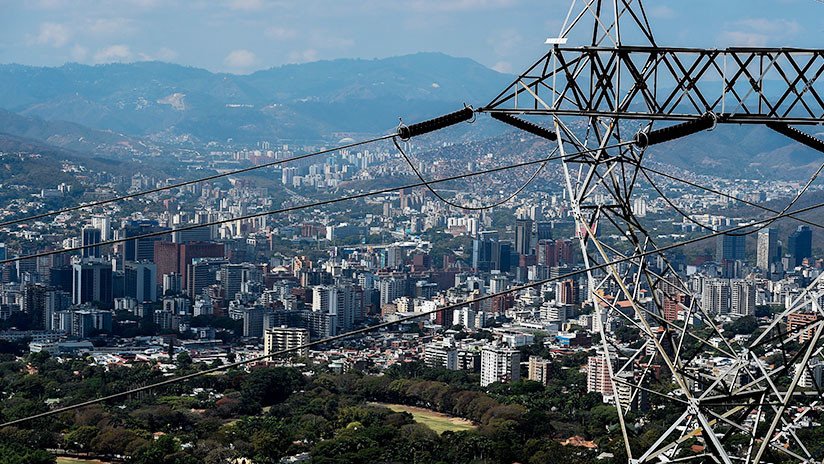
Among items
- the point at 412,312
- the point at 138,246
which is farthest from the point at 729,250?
the point at 138,246

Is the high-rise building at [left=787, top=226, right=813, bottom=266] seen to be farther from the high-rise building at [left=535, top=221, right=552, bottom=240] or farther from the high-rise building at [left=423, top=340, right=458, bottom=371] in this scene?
the high-rise building at [left=423, top=340, right=458, bottom=371]

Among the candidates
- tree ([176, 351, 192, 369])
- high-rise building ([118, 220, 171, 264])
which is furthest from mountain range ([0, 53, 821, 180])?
tree ([176, 351, 192, 369])

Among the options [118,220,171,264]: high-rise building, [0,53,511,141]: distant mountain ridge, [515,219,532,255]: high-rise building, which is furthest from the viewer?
[0,53,511,141]: distant mountain ridge

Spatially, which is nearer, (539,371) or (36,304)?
(539,371)

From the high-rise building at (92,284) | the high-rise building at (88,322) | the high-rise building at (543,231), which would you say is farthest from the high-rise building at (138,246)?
the high-rise building at (543,231)

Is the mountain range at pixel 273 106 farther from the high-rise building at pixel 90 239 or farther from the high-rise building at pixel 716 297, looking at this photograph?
the high-rise building at pixel 716 297

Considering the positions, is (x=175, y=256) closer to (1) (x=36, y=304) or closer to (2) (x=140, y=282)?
(2) (x=140, y=282)
